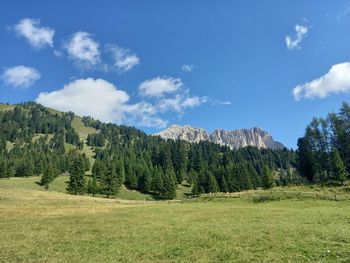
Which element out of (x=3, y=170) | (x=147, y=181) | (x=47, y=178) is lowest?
(x=147, y=181)

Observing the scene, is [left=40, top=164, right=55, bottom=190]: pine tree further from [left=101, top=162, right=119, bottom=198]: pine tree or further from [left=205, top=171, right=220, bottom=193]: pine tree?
[left=205, top=171, right=220, bottom=193]: pine tree

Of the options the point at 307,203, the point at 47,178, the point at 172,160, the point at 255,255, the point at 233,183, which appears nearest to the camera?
the point at 255,255

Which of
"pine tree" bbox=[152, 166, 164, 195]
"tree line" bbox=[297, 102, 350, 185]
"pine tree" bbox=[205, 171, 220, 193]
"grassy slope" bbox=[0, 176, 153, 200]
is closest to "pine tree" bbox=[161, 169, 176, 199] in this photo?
"pine tree" bbox=[152, 166, 164, 195]

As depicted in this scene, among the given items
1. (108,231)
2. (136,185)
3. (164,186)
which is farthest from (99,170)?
(108,231)

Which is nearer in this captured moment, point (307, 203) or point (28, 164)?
point (307, 203)

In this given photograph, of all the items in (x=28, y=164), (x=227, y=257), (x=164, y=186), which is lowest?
(x=227, y=257)

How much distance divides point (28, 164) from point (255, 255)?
546 feet

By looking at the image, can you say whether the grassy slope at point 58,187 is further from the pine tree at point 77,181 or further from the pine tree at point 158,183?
the pine tree at point 77,181

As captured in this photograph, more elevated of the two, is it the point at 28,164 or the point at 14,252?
the point at 28,164

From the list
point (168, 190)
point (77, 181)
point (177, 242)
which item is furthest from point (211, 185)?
point (177, 242)

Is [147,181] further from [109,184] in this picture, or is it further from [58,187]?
[58,187]

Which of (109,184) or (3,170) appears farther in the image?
(3,170)

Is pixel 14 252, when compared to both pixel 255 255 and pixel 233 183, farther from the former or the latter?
pixel 233 183

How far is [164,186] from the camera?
124 metres
